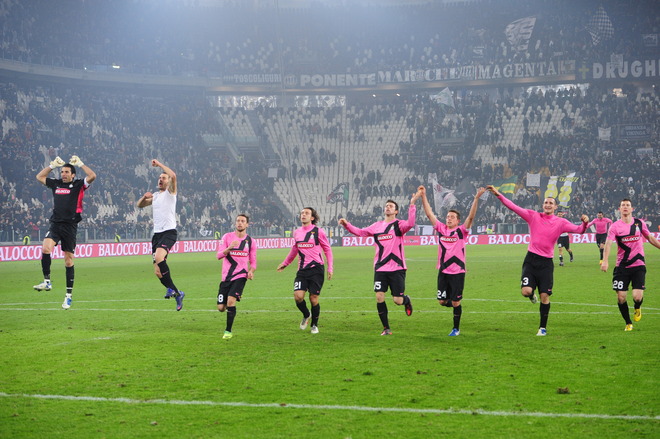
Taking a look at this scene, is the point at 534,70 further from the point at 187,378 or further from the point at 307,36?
the point at 187,378

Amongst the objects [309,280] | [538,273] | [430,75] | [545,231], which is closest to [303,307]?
[309,280]

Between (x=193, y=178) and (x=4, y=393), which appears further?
(x=193, y=178)

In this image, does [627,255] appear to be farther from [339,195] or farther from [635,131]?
[635,131]

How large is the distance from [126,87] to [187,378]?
61547 millimetres

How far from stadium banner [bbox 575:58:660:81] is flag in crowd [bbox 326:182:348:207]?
80.1 feet

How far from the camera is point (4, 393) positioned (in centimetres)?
899

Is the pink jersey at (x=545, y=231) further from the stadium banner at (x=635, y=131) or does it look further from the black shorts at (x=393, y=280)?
the stadium banner at (x=635, y=131)

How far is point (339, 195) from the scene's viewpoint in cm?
6228

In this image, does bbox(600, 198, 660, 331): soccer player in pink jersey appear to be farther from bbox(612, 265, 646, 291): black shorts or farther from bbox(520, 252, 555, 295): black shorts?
bbox(520, 252, 555, 295): black shorts

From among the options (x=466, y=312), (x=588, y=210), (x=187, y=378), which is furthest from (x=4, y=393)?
(x=588, y=210)

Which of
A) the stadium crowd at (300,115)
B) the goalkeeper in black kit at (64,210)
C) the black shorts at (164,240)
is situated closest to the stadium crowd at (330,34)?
the stadium crowd at (300,115)

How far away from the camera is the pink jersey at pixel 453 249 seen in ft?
45.3

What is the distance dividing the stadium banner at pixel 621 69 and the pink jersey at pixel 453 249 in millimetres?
60513

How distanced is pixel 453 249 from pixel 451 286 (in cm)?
65
